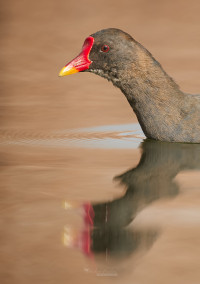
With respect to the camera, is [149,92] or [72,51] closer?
[149,92]

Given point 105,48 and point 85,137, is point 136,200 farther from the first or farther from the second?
point 85,137

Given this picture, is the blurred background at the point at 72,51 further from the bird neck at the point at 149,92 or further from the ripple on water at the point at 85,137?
the bird neck at the point at 149,92

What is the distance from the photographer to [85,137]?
25.6 ft

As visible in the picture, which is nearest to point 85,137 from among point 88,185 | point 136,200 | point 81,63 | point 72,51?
point 81,63

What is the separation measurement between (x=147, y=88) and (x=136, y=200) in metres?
2.05

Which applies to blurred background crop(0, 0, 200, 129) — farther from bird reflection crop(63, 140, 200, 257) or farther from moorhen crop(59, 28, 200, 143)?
bird reflection crop(63, 140, 200, 257)

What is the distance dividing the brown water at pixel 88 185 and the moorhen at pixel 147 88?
0.54 ft

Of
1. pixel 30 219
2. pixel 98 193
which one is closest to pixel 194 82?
pixel 98 193

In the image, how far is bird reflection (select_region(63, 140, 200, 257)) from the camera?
441 centimetres

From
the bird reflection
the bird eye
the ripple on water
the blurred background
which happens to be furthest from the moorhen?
the blurred background

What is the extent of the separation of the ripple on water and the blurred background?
280 millimetres

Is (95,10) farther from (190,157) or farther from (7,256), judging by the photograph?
(7,256)

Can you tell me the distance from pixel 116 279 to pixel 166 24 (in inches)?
466

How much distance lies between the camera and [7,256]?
4.26 metres
